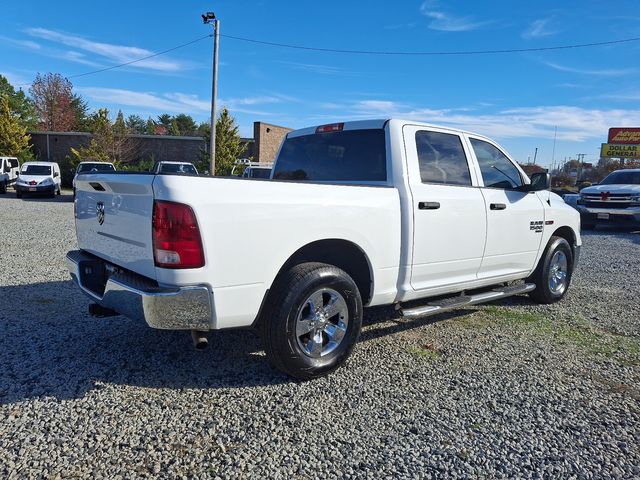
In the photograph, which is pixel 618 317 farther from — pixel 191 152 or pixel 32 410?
pixel 191 152

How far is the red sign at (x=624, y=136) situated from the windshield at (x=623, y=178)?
46220 mm

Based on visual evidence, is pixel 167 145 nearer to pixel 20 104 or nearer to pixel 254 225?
pixel 20 104

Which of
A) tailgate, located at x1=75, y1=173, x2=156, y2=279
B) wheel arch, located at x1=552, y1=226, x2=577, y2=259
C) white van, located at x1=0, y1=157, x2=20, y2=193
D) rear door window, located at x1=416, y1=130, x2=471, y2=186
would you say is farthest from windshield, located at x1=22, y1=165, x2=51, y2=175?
wheel arch, located at x1=552, y1=226, x2=577, y2=259

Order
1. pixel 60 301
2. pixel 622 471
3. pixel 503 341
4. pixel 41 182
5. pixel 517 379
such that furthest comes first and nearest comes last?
pixel 41 182, pixel 60 301, pixel 503 341, pixel 517 379, pixel 622 471

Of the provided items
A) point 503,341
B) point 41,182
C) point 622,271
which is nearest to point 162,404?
point 503,341

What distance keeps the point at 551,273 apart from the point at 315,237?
3.84m

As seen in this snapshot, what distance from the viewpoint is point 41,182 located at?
901 inches

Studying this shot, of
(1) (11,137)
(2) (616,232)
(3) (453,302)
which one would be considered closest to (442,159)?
(3) (453,302)

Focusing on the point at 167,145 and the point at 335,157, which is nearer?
the point at 335,157

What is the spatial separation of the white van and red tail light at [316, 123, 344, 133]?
2637cm

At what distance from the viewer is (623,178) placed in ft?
50.3

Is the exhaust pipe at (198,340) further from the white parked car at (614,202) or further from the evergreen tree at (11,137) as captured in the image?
the evergreen tree at (11,137)

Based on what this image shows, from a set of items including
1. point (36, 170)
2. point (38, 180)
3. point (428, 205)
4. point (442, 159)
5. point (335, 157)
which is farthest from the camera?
point (36, 170)

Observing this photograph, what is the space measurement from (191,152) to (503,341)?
34.1 metres
